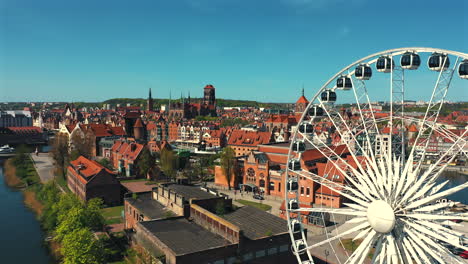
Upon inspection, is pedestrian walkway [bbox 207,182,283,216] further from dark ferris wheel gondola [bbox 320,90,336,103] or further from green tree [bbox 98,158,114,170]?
dark ferris wheel gondola [bbox 320,90,336,103]

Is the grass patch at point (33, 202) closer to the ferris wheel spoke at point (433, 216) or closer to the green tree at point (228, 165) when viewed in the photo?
the green tree at point (228, 165)

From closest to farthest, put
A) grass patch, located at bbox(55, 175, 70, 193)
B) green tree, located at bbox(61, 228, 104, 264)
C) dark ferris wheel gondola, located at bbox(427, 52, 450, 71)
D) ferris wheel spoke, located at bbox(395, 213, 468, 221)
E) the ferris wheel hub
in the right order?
ferris wheel spoke, located at bbox(395, 213, 468, 221)
the ferris wheel hub
dark ferris wheel gondola, located at bbox(427, 52, 450, 71)
green tree, located at bbox(61, 228, 104, 264)
grass patch, located at bbox(55, 175, 70, 193)

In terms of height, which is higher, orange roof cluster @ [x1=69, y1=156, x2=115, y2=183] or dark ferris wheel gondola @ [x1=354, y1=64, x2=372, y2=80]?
dark ferris wheel gondola @ [x1=354, y1=64, x2=372, y2=80]

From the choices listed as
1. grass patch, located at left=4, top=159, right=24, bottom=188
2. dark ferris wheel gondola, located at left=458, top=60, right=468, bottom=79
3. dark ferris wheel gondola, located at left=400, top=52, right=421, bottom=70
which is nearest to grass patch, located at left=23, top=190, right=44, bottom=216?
grass patch, located at left=4, top=159, right=24, bottom=188

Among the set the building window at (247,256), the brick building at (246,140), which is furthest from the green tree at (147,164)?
the building window at (247,256)

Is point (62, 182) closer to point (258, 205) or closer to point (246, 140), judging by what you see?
point (258, 205)

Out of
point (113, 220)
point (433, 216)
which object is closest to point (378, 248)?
point (433, 216)
